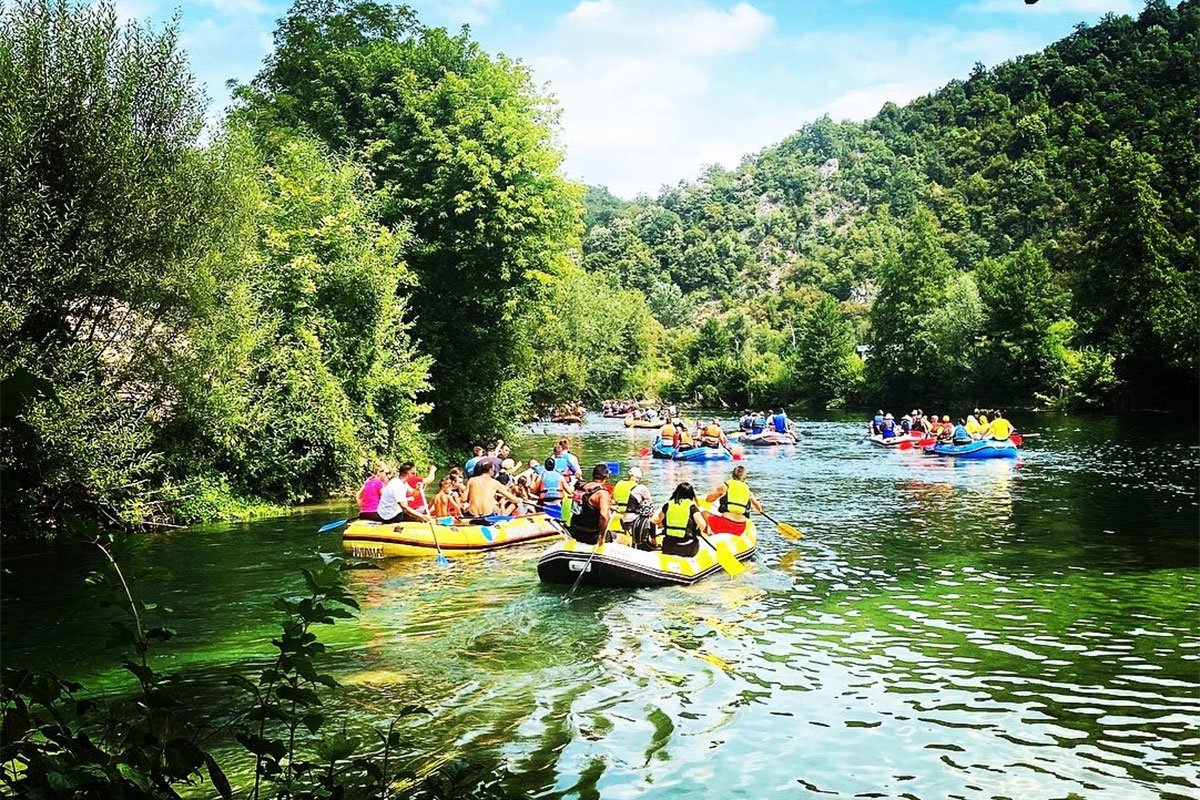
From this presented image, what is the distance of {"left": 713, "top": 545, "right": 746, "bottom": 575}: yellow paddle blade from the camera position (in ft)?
44.4

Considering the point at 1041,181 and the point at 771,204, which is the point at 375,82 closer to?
the point at 1041,181

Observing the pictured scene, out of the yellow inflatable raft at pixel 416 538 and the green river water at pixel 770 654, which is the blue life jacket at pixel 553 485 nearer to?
the yellow inflatable raft at pixel 416 538

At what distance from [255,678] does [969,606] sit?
788 cm

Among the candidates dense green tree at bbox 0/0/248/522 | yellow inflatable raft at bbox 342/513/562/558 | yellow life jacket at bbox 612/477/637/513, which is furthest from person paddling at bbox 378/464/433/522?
dense green tree at bbox 0/0/248/522

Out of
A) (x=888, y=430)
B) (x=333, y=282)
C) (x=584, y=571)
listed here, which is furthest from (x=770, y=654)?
(x=888, y=430)

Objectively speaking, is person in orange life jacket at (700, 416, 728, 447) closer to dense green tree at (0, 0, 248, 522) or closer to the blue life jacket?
the blue life jacket

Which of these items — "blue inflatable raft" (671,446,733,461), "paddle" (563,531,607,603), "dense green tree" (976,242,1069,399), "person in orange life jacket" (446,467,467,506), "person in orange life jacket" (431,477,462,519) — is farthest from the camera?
"dense green tree" (976,242,1069,399)

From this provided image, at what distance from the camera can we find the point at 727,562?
13.6m

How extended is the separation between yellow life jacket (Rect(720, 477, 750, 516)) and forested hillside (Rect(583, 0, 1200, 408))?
2742 centimetres

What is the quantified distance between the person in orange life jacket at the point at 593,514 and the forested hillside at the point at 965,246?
3064 centimetres

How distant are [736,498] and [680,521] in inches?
114

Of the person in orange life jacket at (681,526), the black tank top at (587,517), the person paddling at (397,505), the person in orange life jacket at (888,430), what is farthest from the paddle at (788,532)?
the person in orange life jacket at (888,430)

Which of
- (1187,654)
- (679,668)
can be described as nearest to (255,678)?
(679,668)

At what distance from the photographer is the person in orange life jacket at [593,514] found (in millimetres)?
12539
